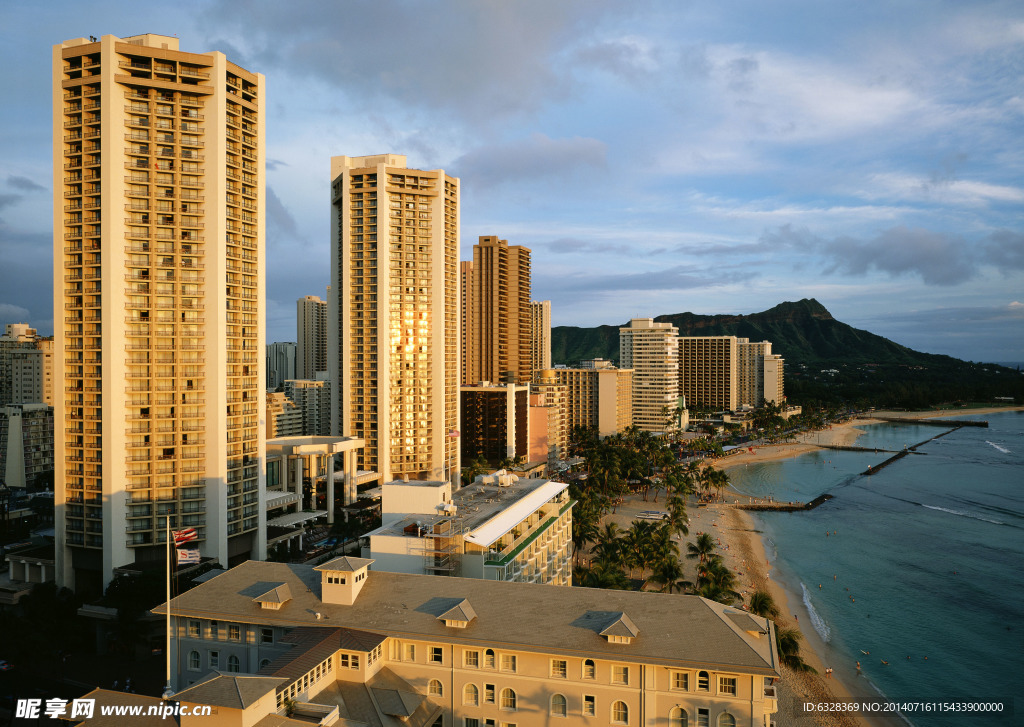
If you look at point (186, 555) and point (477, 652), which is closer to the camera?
point (477, 652)

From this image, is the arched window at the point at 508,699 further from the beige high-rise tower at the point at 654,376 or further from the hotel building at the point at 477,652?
the beige high-rise tower at the point at 654,376

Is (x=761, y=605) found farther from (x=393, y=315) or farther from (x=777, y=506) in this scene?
(x=393, y=315)

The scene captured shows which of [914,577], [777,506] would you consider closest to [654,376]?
[777,506]

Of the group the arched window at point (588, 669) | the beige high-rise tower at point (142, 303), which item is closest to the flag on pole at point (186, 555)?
the arched window at point (588, 669)

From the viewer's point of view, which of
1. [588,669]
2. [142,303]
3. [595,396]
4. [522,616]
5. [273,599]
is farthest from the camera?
[595,396]

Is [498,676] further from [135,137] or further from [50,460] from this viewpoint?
[50,460]

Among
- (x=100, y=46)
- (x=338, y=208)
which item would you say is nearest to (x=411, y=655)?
(x=100, y=46)
